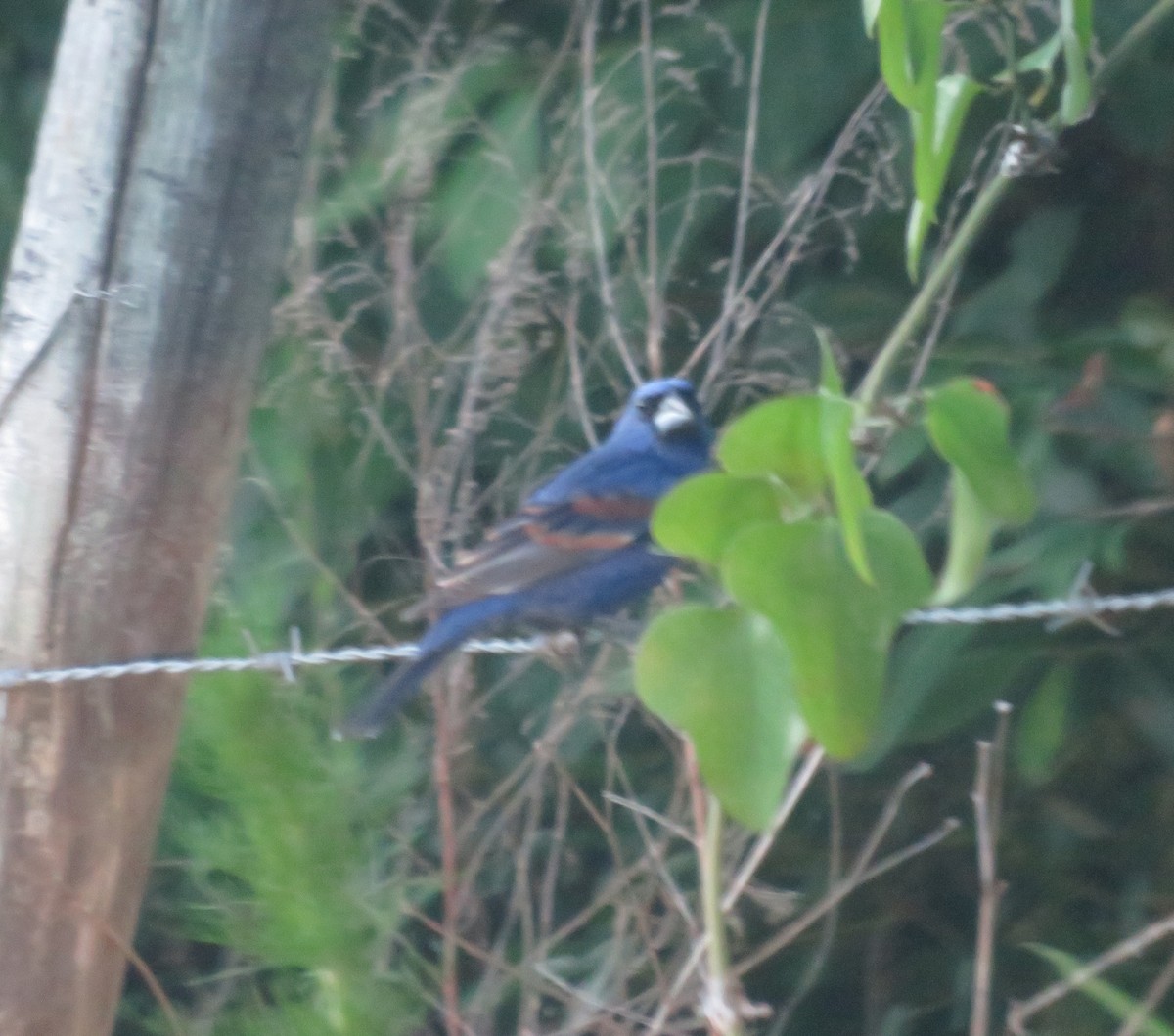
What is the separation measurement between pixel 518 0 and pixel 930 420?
2.15m

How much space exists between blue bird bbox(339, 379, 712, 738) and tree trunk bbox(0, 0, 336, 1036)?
0.75 metres

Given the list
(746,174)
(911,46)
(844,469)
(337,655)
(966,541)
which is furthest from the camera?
(746,174)

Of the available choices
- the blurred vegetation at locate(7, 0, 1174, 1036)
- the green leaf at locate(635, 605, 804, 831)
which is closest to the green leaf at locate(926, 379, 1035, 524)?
the green leaf at locate(635, 605, 804, 831)

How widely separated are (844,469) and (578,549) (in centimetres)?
179

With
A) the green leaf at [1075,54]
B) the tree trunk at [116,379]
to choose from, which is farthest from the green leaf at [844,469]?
the tree trunk at [116,379]

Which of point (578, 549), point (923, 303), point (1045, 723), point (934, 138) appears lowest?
point (1045, 723)

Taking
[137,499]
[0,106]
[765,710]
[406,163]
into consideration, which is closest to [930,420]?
[765,710]

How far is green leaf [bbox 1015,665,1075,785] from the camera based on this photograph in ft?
8.17

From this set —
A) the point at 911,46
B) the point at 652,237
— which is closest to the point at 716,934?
the point at 911,46

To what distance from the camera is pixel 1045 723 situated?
251 cm

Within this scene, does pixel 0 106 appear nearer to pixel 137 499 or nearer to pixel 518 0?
pixel 518 0

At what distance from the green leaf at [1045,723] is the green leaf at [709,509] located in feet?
5.04

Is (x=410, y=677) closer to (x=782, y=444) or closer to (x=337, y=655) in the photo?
(x=337, y=655)

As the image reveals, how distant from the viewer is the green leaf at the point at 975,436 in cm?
105
